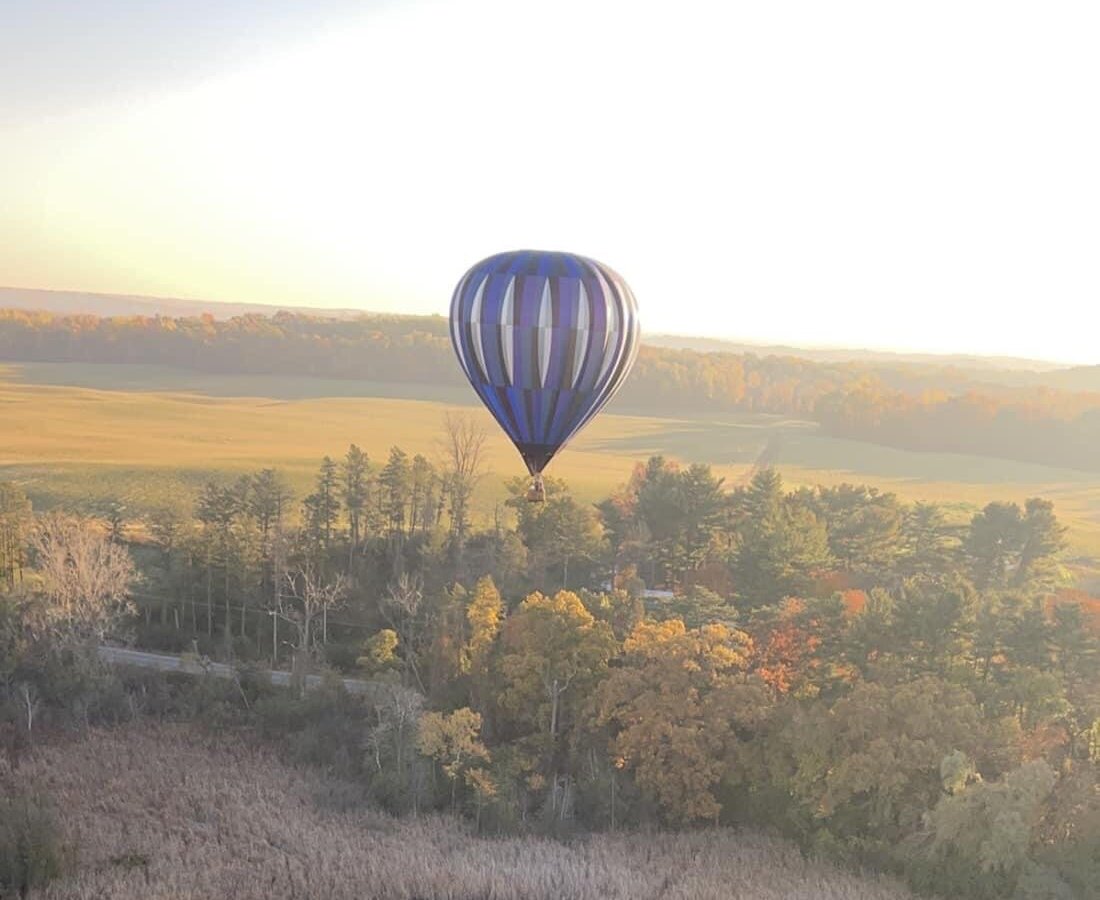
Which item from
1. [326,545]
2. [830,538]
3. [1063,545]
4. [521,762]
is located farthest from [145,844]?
[1063,545]

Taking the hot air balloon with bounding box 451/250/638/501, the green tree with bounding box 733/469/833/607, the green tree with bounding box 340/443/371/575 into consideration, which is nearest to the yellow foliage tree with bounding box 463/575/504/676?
the hot air balloon with bounding box 451/250/638/501

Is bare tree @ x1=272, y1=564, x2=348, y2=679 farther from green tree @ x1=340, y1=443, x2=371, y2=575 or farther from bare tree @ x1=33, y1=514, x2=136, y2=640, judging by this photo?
bare tree @ x1=33, y1=514, x2=136, y2=640

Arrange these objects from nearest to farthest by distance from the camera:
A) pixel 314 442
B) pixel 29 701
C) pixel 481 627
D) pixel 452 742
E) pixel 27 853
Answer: pixel 27 853 → pixel 452 742 → pixel 481 627 → pixel 29 701 → pixel 314 442

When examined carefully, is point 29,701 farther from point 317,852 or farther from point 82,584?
point 317,852

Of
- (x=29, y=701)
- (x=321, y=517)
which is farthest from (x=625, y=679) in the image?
(x=321, y=517)

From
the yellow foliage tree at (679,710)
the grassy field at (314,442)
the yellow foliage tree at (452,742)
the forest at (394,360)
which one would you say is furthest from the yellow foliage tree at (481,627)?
the forest at (394,360)

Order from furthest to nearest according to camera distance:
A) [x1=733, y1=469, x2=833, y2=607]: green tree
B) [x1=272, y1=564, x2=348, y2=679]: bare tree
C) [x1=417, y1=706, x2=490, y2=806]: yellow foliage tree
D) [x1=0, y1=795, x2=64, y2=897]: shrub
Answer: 1. [x1=733, y1=469, x2=833, y2=607]: green tree
2. [x1=272, y1=564, x2=348, y2=679]: bare tree
3. [x1=417, y1=706, x2=490, y2=806]: yellow foliage tree
4. [x1=0, y1=795, x2=64, y2=897]: shrub

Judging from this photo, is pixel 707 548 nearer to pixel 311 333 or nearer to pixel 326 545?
pixel 326 545

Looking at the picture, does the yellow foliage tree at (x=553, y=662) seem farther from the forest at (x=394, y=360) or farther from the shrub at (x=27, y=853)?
the forest at (x=394, y=360)
